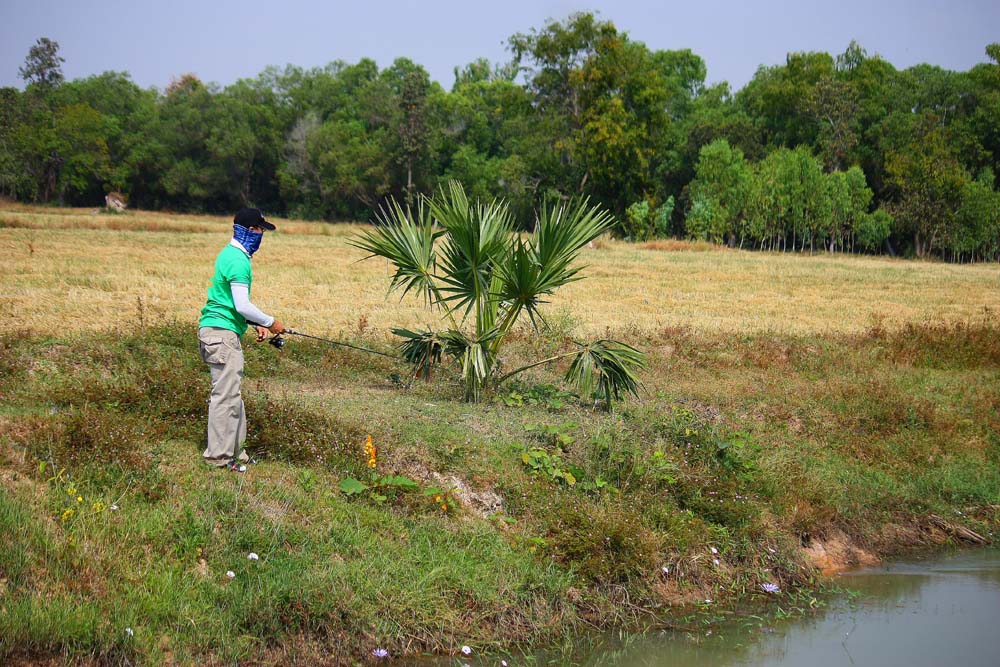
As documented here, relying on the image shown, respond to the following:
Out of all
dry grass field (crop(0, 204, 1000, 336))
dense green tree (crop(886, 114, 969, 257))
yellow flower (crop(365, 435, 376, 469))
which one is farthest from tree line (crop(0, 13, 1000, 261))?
yellow flower (crop(365, 435, 376, 469))

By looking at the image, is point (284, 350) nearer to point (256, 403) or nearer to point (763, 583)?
point (256, 403)

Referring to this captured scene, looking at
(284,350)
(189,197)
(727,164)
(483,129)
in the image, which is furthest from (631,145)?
(284,350)

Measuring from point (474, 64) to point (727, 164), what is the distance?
65428 mm

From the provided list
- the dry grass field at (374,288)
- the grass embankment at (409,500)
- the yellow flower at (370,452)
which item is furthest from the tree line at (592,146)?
the yellow flower at (370,452)

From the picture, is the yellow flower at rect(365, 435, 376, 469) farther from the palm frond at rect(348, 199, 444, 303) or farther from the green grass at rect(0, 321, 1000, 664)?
the palm frond at rect(348, 199, 444, 303)

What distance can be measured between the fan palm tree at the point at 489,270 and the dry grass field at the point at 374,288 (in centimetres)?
506

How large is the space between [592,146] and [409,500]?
50445 mm

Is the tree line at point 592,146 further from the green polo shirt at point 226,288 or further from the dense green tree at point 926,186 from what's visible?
the green polo shirt at point 226,288

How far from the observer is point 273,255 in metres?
31.7

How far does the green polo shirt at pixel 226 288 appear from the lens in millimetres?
7793

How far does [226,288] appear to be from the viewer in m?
7.88

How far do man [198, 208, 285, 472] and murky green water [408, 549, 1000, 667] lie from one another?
2677 mm

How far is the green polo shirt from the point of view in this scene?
307 inches

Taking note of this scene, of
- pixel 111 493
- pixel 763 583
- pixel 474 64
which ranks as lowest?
pixel 763 583
